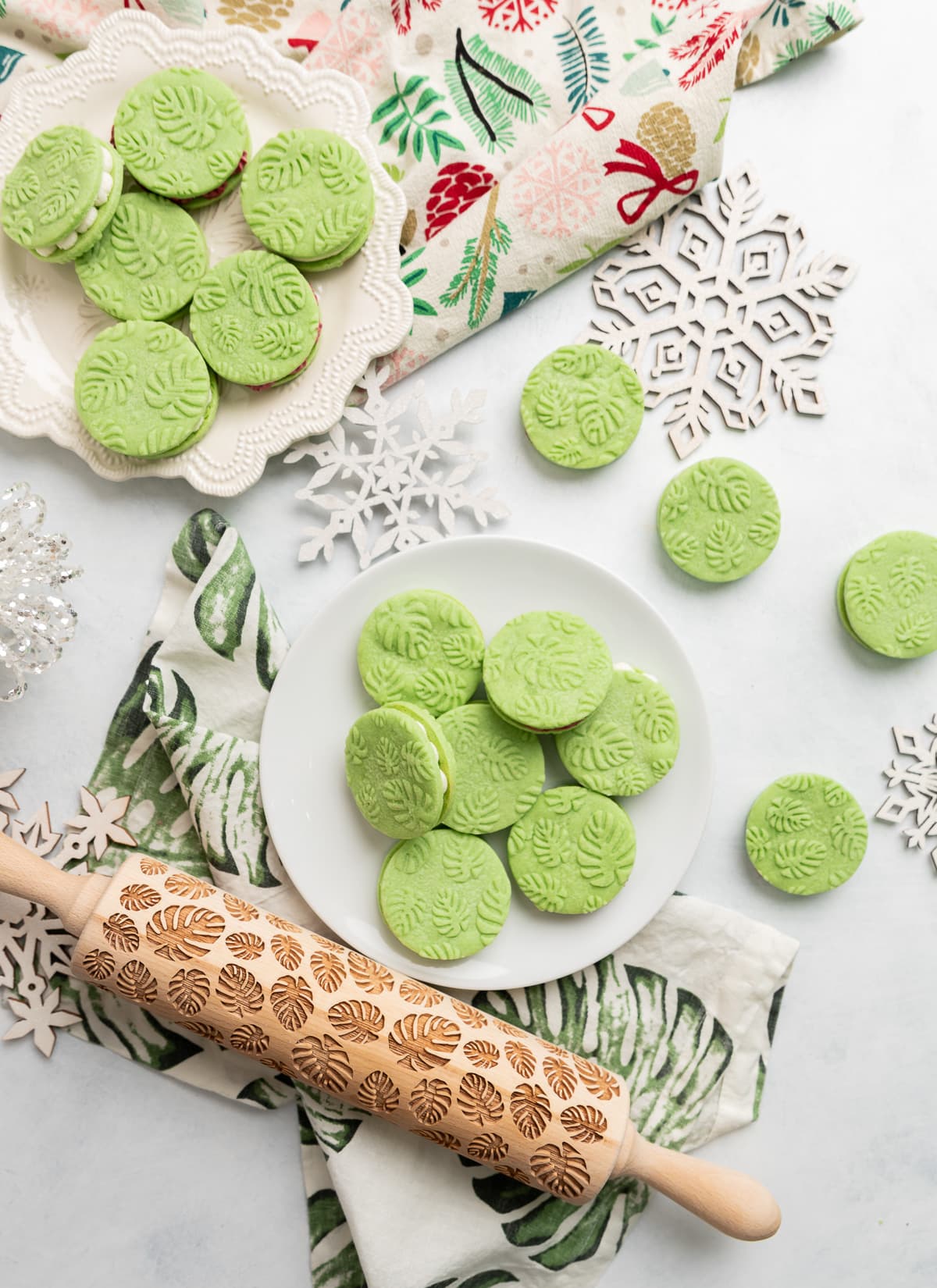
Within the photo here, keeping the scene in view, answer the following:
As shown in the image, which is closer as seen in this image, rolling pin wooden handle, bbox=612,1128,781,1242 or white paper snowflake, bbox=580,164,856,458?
rolling pin wooden handle, bbox=612,1128,781,1242

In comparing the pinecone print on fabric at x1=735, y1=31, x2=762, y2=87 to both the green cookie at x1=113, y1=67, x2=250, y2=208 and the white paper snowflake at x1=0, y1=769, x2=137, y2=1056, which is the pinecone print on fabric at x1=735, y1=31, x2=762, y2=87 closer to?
the green cookie at x1=113, y1=67, x2=250, y2=208

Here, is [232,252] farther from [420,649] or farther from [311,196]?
[420,649]

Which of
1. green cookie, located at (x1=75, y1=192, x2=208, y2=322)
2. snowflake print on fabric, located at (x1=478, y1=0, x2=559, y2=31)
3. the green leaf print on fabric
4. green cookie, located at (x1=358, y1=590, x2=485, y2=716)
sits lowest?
green cookie, located at (x1=358, y1=590, x2=485, y2=716)

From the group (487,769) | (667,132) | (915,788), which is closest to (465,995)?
(487,769)

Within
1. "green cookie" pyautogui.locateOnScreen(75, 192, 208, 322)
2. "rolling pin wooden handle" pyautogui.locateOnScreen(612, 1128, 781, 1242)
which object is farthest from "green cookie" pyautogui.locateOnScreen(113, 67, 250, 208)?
"rolling pin wooden handle" pyautogui.locateOnScreen(612, 1128, 781, 1242)

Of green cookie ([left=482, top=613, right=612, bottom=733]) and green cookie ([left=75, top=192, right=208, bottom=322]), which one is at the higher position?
green cookie ([left=75, top=192, right=208, bottom=322])

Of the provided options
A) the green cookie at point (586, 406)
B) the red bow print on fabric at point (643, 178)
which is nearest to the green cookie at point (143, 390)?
the green cookie at point (586, 406)

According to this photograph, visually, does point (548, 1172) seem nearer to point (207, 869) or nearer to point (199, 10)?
point (207, 869)

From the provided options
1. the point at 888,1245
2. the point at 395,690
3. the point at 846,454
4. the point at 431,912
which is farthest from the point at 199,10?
the point at 888,1245
